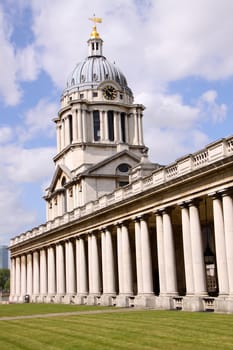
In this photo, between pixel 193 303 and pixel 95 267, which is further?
pixel 95 267

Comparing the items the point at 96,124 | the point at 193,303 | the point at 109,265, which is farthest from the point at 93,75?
the point at 193,303

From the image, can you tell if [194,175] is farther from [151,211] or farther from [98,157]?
[98,157]

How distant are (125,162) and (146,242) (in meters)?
28.2

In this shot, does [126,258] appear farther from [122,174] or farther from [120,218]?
[122,174]

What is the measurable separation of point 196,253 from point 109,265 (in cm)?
1655

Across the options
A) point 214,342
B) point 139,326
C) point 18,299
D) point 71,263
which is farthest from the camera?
point 18,299

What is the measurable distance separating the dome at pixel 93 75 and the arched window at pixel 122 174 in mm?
15567

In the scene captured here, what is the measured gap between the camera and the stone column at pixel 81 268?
189 ft

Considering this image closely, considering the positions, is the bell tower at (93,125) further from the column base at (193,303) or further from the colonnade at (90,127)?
the column base at (193,303)

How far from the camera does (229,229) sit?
31469 mm

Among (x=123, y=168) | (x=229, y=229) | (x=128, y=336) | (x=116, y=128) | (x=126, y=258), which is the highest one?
(x=116, y=128)

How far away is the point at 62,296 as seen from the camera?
62.6 metres

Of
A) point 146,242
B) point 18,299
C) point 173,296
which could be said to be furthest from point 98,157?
point 173,296

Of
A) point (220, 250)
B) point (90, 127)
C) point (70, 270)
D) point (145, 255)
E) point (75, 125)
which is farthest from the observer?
point (90, 127)
